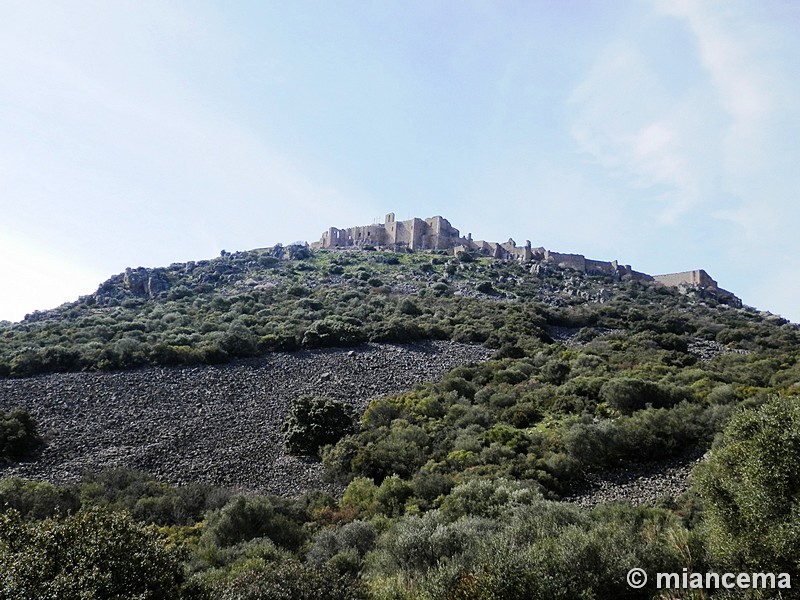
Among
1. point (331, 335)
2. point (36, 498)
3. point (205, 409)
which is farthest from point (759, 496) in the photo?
point (331, 335)

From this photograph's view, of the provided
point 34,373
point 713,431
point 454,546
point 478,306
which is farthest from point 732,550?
point 478,306

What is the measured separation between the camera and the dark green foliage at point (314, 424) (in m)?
18.1

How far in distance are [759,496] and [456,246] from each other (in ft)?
221

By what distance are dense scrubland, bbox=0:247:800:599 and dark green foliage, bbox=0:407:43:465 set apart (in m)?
0.09

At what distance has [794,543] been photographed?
22.6 ft

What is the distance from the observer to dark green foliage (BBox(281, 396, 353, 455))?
59.3 feet

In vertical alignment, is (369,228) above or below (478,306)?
above

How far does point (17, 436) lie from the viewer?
16.7m

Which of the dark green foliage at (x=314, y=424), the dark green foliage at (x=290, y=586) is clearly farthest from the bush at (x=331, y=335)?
the dark green foliage at (x=290, y=586)

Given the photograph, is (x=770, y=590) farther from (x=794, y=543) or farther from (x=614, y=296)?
(x=614, y=296)

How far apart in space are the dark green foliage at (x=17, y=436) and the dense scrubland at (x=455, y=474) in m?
0.09

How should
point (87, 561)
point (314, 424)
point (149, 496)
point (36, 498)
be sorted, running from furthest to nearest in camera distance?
point (314, 424)
point (149, 496)
point (36, 498)
point (87, 561)

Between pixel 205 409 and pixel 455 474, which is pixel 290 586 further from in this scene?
pixel 205 409

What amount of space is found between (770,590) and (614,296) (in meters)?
45.4
